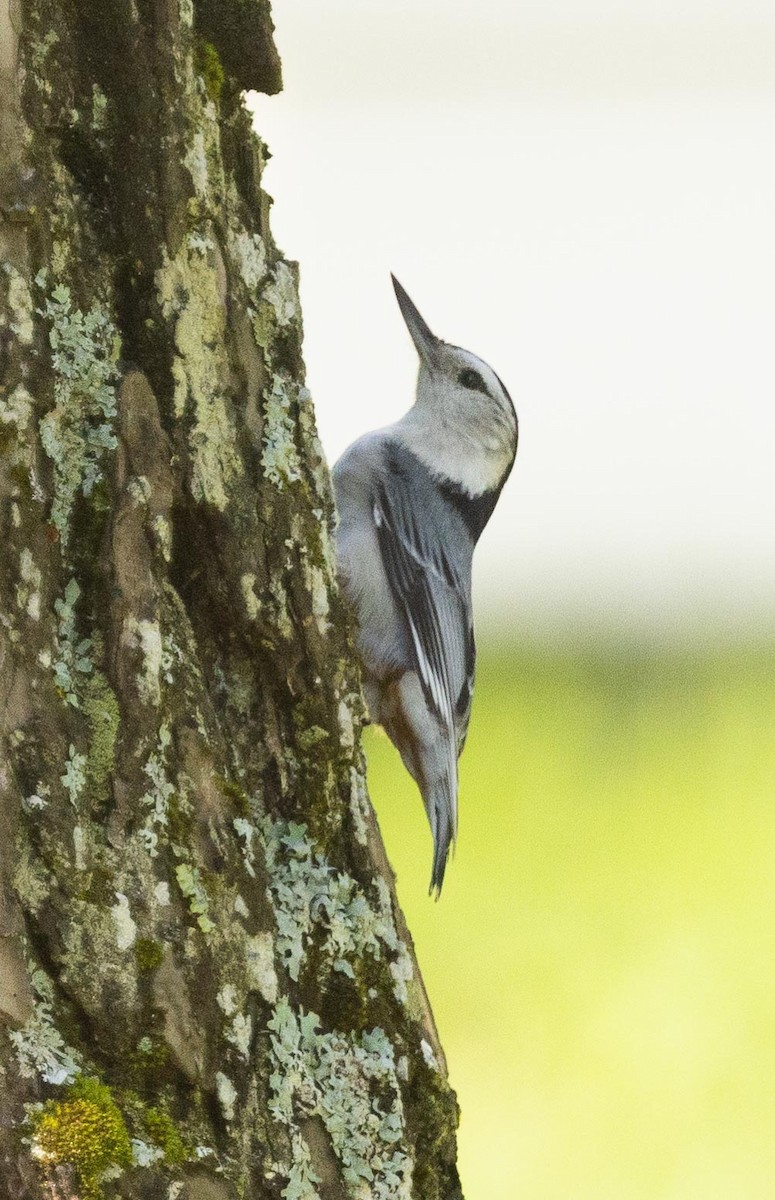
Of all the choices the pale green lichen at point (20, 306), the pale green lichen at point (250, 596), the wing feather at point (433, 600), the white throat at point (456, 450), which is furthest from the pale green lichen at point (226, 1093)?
the white throat at point (456, 450)

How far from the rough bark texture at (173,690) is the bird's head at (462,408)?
6.46 ft

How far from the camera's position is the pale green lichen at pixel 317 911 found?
177 centimetres

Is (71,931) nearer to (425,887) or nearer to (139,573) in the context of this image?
(139,573)

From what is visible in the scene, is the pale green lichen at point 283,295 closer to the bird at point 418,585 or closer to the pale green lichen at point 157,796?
the pale green lichen at point 157,796

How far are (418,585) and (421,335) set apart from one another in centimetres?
110

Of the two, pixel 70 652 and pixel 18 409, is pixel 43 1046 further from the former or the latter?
pixel 18 409

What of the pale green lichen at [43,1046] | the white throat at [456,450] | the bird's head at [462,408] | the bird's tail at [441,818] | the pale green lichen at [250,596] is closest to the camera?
the pale green lichen at [43,1046]

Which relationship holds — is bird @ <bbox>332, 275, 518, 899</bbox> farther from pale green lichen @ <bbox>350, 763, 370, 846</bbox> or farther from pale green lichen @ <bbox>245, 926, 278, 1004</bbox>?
pale green lichen @ <bbox>245, 926, 278, 1004</bbox>

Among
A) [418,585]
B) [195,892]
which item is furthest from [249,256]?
[418,585]

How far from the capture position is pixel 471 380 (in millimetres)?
3957

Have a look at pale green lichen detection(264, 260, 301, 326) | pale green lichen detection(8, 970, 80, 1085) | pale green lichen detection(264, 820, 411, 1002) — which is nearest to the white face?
pale green lichen detection(264, 260, 301, 326)

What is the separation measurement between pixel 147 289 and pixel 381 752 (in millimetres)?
2520

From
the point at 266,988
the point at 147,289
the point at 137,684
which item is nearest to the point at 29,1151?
the point at 266,988

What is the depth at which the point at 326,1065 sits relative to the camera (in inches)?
69.4
